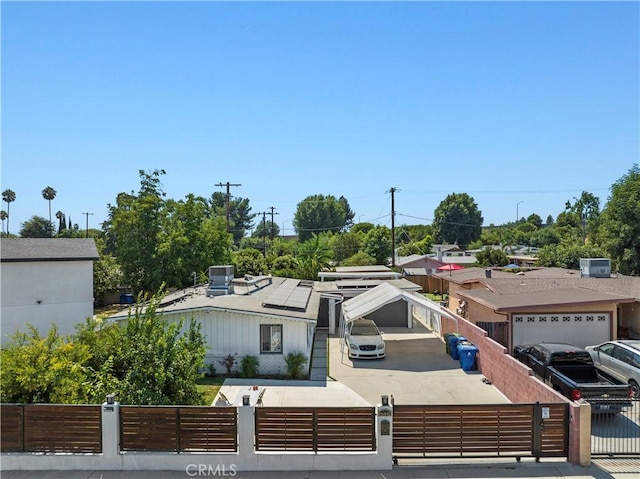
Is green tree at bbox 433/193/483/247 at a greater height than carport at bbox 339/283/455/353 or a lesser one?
greater

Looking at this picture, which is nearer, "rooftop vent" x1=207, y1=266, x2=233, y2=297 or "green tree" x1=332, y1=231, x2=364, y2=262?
A: "rooftop vent" x1=207, y1=266, x2=233, y2=297

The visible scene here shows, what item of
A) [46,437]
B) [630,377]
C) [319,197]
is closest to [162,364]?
[46,437]

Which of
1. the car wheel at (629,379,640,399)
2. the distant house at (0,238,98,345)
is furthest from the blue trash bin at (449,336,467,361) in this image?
the distant house at (0,238,98,345)

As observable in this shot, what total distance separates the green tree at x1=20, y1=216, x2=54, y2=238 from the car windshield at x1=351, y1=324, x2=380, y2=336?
82.9 meters

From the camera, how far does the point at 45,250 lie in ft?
77.3

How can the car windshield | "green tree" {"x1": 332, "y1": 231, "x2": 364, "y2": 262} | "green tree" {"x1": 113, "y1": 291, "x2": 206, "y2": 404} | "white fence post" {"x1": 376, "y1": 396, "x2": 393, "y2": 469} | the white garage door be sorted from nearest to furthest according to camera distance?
"white fence post" {"x1": 376, "y1": 396, "x2": 393, "y2": 469} < "green tree" {"x1": 113, "y1": 291, "x2": 206, "y2": 404} < the white garage door < the car windshield < "green tree" {"x1": 332, "y1": 231, "x2": 364, "y2": 262}

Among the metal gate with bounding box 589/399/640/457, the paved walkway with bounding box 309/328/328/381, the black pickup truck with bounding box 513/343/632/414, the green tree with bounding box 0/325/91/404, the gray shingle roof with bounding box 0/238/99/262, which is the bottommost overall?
the paved walkway with bounding box 309/328/328/381

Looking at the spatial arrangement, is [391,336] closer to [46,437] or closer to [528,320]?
[528,320]

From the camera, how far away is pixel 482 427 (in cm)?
961

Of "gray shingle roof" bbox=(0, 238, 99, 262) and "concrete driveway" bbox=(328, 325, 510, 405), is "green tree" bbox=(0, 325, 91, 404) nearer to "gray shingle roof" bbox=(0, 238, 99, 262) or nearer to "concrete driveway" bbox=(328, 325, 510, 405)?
"concrete driveway" bbox=(328, 325, 510, 405)

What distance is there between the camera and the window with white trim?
56.0ft

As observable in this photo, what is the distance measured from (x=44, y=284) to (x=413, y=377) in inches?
712

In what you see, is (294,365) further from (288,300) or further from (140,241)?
(140,241)

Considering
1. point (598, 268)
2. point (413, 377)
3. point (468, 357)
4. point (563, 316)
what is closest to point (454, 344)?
point (468, 357)
